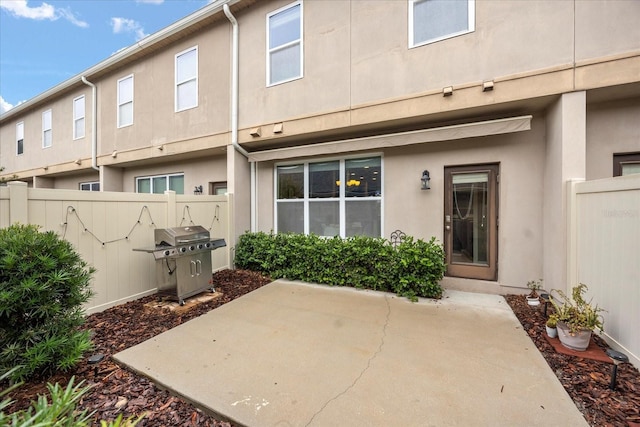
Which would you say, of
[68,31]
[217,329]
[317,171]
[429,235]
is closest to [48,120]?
[68,31]

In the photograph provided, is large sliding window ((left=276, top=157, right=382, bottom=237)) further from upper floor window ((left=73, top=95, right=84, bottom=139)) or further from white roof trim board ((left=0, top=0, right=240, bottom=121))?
upper floor window ((left=73, top=95, right=84, bottom=139))

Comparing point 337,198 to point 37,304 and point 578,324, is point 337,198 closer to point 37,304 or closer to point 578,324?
point 578,324

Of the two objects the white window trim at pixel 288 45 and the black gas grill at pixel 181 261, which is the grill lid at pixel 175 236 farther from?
the white window trim at pixel 288 45

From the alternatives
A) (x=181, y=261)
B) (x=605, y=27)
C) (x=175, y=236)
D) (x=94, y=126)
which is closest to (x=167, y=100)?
A: (x=94, y=126)

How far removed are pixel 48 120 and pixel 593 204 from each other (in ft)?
56.0

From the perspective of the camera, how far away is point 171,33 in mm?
7234

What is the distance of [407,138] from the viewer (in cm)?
517

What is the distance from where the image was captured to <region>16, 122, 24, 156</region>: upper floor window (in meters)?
12.2

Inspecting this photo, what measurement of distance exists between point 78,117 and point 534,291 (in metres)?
14.7

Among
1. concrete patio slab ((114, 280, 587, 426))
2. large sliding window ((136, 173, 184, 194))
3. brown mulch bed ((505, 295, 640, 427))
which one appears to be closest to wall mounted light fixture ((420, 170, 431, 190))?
concrete patio slab ((114, 280, 587, 426))

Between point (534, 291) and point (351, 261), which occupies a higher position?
point (351, 261)

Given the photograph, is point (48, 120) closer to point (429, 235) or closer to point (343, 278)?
point (343, 278)

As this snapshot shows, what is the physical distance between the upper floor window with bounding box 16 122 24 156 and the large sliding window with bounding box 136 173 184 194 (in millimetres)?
7954

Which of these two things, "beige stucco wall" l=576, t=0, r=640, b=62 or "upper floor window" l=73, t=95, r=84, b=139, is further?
"upper floor window" l=73, t=95, r=84, b=139
